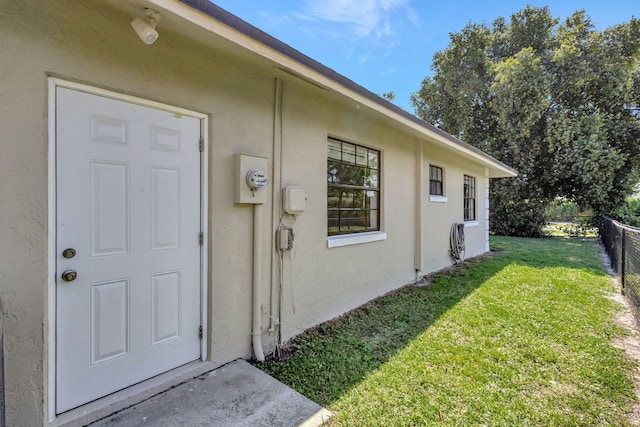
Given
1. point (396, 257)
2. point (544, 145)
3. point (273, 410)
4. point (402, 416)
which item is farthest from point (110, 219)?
point (544, 145)

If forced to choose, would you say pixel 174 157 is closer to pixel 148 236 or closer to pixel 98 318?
pixel 148 236

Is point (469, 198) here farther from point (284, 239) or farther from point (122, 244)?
point (122, 244)

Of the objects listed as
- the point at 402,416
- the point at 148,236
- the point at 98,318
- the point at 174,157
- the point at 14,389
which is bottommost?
the point at 402,416

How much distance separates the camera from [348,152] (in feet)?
14.4

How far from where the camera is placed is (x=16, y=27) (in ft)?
5.75

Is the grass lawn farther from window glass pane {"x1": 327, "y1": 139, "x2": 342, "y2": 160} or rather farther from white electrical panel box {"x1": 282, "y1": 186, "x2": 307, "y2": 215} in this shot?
window glass pane {"x1": 327, "y1": 139, "x2": 342, "y2": 160}

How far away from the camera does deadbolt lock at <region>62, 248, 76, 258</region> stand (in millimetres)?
1982

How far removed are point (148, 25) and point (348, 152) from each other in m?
2.89

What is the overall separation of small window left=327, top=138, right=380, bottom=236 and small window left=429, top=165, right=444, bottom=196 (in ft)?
7.25

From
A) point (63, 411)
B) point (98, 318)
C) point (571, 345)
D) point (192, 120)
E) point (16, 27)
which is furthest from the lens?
point (571, 345)

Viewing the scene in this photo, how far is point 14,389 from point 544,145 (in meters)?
17.2

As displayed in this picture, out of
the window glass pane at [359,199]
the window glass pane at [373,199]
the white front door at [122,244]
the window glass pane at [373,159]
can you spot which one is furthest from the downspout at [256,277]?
the window glass pane at [373,159]

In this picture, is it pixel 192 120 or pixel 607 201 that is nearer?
pixel 192 120

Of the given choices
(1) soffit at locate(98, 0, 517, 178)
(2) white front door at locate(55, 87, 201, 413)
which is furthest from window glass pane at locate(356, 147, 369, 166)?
(2) white front door at locate(55, 87, 201, 413)
